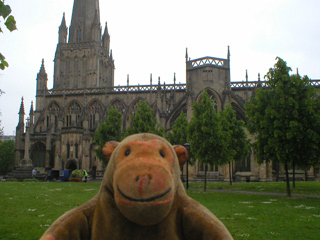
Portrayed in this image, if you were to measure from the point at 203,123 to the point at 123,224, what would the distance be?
827 inches

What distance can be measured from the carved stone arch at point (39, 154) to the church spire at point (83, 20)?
1058 inches

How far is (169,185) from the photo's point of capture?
9.57 feet

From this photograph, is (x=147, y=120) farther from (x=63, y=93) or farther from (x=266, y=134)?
(x=63, y=93)

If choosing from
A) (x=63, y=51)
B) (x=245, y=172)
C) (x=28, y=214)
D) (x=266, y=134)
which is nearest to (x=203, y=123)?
(x=266, y=134)

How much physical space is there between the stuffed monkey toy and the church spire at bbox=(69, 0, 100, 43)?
69282mm

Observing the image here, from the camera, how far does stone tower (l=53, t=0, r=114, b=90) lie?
224ft

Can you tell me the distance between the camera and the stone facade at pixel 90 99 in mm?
43219

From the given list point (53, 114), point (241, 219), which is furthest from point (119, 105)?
point (241, 219)

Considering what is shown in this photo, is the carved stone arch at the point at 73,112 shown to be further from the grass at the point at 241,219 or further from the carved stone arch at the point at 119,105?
the grass at the point at 241,219

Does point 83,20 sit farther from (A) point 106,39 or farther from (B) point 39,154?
(B) point 39,154

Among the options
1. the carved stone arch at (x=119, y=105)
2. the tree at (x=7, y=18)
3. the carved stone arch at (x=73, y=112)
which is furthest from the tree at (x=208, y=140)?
the carved stone arch at (x=73, y=112)

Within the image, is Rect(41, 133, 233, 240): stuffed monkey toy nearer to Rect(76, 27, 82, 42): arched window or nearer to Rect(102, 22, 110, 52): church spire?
Rect(76, 27, 82, 42): arched window

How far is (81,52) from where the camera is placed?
69438mm

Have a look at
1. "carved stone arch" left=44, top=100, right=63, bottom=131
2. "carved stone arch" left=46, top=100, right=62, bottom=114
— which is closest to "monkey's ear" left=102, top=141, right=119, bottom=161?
"carved stone arch" left=44, top=100, right=63, bottom=131
